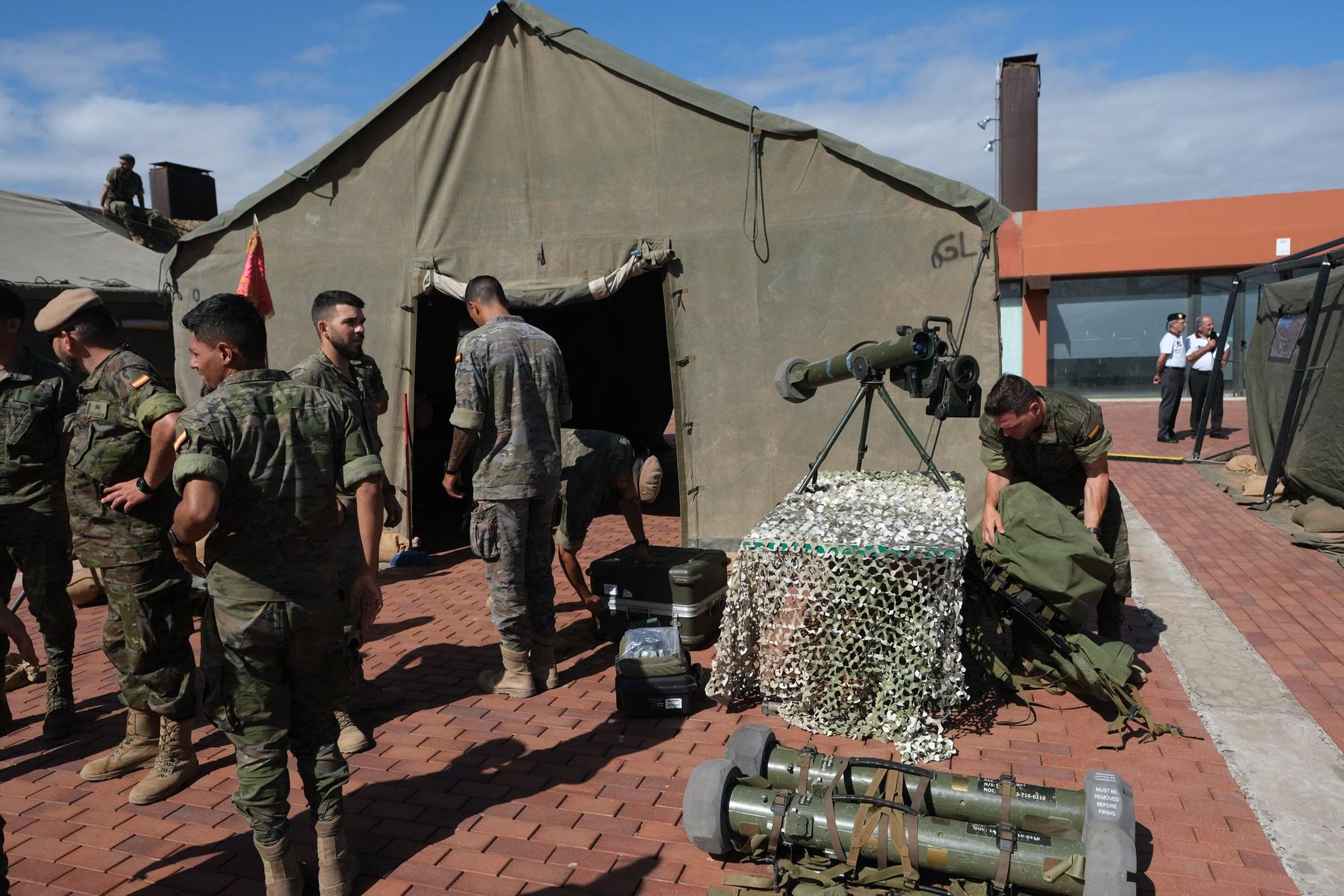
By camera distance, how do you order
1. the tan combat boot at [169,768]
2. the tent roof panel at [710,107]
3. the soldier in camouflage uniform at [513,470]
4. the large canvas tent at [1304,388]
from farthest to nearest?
the large canvas tent at [1304,388]
the tent roof panel at [710,107]
the soldier in camouflage uniform at [513,470]
the tan combat boot at [169,768]

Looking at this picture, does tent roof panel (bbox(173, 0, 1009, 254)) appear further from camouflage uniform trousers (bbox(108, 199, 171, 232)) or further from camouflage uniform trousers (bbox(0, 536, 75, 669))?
camouflage uniform trousers (bbox(108, 199, 171, 232))

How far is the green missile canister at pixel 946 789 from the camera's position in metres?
2.87

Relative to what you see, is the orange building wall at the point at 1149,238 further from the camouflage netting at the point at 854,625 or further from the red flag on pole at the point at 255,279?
the camouflage netting at the point at 854,625

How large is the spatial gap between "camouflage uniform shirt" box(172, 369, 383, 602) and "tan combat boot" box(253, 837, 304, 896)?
2.61ft

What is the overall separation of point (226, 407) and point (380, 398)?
2.29m

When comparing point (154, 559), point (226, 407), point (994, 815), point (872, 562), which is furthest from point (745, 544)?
point (154, 559)

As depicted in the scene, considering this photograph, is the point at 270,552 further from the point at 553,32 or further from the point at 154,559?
the point at 553,32

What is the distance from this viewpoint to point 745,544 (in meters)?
3.99

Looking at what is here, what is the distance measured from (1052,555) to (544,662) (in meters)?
2.58

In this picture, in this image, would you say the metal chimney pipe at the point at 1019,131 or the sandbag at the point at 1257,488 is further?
the metal chimney pipe at the point at 1019,131

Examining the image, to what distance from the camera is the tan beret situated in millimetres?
3711

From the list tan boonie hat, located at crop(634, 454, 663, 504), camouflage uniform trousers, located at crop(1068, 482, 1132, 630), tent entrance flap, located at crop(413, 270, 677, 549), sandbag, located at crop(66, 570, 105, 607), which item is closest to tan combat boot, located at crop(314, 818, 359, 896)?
tan boonie hat, located at crop(634, 454, 663, 504)

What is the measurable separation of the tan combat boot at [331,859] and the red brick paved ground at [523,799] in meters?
0.14

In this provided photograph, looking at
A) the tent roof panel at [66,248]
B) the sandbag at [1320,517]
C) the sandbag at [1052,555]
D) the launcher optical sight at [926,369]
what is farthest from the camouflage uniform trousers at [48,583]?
the sandbag at [1320,517]
